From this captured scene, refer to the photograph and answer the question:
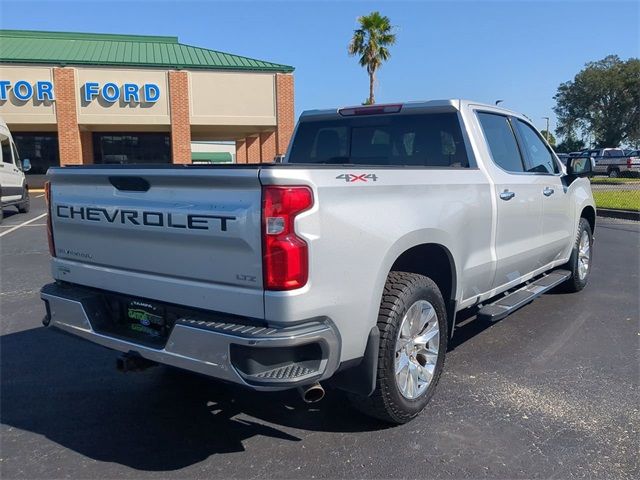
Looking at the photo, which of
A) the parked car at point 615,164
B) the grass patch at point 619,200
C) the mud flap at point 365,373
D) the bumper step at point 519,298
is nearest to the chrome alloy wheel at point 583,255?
the bumper step at point 519,298

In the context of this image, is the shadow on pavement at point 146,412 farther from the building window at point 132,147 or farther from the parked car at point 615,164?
the parked car at point 615,164

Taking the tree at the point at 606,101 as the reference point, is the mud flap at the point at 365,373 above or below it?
below

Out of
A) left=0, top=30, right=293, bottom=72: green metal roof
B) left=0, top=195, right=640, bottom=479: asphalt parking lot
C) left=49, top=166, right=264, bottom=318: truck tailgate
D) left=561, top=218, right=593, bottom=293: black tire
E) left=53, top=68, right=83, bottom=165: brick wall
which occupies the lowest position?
left=0, top=195, right=640, bottom=479: asphalt parking lot

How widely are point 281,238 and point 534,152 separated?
12.3 feet

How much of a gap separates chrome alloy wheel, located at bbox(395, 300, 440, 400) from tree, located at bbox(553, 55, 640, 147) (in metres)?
67.3

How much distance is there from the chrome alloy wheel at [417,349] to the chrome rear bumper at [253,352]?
686 millimetres

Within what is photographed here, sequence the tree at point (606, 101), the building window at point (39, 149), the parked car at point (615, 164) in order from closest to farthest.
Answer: the building window at point (39, 149)
the parked car at point (615, 164)
the tree at point (606, 101)

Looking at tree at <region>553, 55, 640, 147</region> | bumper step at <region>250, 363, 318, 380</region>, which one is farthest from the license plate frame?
tree at <region>553, 55, 640, 147</region>

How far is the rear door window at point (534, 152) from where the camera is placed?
17.4ft

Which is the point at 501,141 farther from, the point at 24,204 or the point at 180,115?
the point at 180,115

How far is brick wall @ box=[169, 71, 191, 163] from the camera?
25562 millimetres

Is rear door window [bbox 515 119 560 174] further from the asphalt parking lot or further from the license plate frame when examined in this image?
the license plate frame

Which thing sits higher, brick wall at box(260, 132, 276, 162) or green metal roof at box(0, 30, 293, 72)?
green metal roof at box(0, 30, 293, 72)

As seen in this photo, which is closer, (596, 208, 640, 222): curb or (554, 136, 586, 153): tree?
(596, 208, 640, 222): curb
